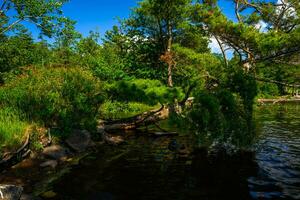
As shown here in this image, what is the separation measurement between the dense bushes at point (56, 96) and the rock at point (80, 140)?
1.71 ft

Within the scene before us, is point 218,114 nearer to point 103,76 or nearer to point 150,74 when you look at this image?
point 103,76

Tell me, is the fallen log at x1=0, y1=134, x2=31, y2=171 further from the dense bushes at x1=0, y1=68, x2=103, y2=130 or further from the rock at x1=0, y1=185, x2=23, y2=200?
the rock at x1=0, y1=185, x2=23, y2=200

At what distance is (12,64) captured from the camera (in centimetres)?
3009

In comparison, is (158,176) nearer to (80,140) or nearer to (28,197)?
(28,197)

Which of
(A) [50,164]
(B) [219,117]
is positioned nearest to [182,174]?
(B) [219,117]

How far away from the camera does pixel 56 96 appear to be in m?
17.1

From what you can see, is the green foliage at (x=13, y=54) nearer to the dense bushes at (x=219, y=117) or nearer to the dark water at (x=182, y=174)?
the dark water at (x=182, y=174)

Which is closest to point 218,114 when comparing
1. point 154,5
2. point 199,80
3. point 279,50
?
point 199,80

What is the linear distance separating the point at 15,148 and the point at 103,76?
19021 millimetres

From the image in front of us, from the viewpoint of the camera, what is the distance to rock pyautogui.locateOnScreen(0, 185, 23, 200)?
8672 millimetres

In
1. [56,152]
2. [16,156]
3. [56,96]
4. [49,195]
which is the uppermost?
[56,96]

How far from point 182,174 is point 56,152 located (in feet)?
18.9

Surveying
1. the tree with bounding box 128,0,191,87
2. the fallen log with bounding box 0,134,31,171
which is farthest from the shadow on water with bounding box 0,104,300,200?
the tree with bounding box 128,0,191,87

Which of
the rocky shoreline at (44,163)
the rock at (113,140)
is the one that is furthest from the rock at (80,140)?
the rock at (113,140)
